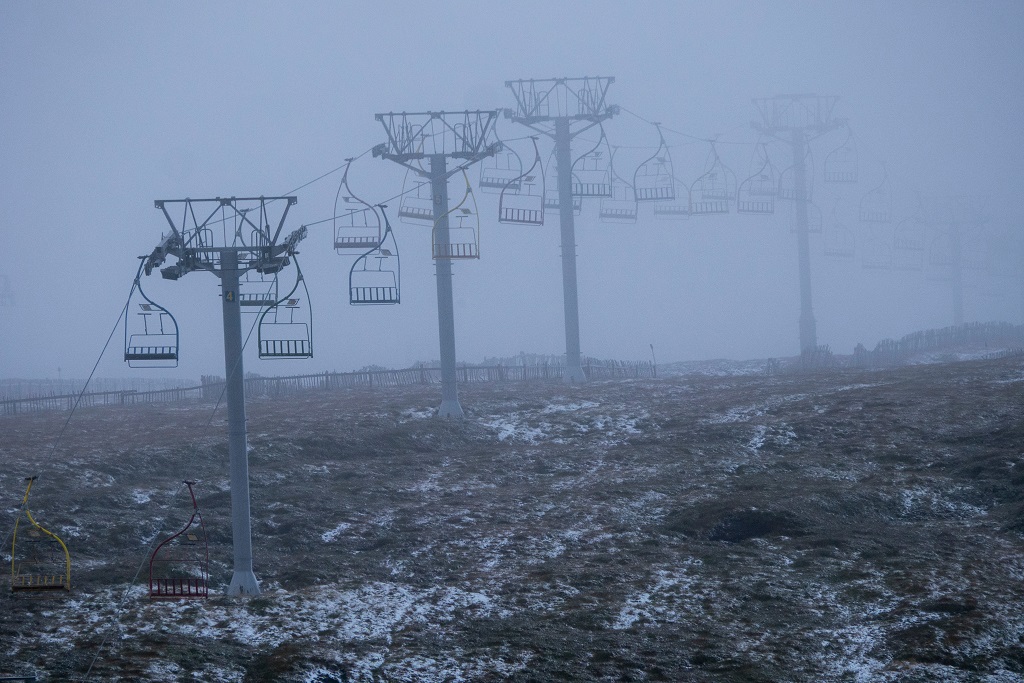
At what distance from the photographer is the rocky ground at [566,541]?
45.2ft

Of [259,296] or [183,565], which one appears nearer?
[259,296]

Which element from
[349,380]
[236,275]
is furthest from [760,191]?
[236,275]

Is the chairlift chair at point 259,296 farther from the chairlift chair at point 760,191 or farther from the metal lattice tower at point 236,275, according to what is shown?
the chairlift chair at point 760,191

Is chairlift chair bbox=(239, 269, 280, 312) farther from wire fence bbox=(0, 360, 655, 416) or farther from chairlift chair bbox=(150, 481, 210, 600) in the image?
wire fence bbox=(0, 360, 655, 416)

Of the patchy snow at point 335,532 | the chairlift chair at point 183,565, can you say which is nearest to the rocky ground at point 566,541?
the patchy snow at point 335,532

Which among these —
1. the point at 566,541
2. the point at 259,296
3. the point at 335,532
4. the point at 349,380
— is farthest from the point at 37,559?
the point at 349,380

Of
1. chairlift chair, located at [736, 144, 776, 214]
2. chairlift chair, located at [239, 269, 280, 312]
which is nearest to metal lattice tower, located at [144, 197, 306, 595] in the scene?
chairlift chair, located at [239, 269, 280, 312]

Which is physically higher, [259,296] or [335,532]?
[259,296]

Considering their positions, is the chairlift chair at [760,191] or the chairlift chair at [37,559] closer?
the chairlift chair at [37,559]

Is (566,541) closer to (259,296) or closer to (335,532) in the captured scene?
A: (335,532)

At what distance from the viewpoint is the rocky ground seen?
13766mm

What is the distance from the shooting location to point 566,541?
1953 cm

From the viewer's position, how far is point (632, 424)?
3075 cm

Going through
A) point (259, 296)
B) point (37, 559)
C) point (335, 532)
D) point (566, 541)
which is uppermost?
point (259, 296)
